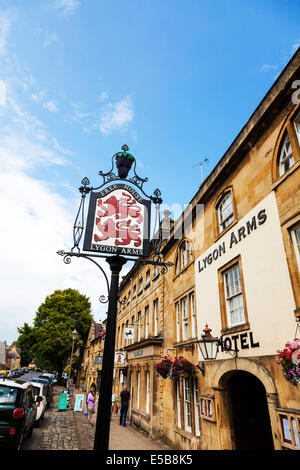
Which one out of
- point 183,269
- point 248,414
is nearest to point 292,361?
point 248,414

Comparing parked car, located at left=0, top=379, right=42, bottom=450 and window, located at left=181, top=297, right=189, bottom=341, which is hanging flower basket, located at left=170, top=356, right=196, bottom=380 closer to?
window, located at left=181, top=297, right=189, bottom=341

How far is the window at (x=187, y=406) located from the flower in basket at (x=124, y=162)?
8421 mm

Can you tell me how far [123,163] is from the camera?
17.0 feet

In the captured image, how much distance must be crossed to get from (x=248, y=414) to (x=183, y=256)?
6574 mm

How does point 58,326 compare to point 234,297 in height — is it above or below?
above

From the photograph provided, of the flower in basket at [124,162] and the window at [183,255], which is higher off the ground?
the window at [183,255]

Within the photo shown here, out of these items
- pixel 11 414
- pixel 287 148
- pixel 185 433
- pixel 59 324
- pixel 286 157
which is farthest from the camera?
pixel 59 324

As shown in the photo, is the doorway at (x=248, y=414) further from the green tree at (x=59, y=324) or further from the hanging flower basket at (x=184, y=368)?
the green tree at (x=59, y=324)

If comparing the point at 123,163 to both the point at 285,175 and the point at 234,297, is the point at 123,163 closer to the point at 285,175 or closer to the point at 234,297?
the point at 285,175

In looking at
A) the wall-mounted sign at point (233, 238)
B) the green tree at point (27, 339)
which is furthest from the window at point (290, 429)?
the green tree at point (27, 339)

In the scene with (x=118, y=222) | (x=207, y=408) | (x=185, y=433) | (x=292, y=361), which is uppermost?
(x=118, y=222)

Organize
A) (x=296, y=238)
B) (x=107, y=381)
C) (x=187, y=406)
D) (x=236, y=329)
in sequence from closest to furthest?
(x=107, y=381), (x=296, y=238), (x=236, y=329), (x=187, y=406)

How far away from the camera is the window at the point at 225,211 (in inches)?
355
